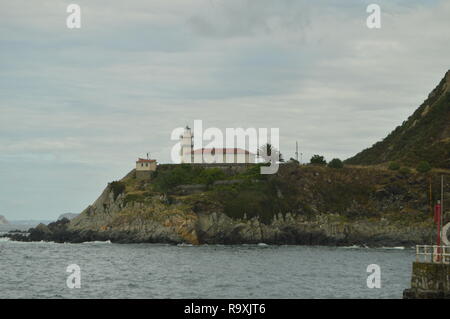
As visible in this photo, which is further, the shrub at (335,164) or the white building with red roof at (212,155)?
the white building with red roof at (212,155)

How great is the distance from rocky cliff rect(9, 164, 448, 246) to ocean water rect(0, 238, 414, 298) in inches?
326

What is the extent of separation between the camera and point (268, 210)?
6038 inches

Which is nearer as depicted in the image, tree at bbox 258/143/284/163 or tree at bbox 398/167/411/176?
tree at bbox 398/167/411/176

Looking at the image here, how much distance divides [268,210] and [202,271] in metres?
62.9

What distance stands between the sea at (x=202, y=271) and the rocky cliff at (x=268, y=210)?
8.24 meters

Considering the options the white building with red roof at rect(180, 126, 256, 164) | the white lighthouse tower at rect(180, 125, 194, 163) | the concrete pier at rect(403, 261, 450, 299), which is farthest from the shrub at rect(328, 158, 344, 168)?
the concrete pier at rect(403, 261, 450, 299)

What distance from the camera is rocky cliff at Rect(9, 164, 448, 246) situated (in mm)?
146875

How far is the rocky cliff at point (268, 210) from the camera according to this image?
146875 mm

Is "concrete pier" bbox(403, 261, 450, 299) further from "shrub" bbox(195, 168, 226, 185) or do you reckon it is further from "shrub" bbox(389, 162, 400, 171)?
"shrub" bbox(389, 162, 400, 171)

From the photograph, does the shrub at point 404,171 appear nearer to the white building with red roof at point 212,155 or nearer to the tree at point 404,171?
the tree at point 404,171

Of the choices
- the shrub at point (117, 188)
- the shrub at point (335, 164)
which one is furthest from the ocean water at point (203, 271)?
the shrub at point (335, 164)
